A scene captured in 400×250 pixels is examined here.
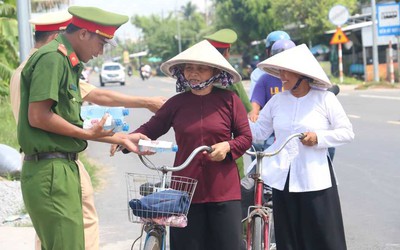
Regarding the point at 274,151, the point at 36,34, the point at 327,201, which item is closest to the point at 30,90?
the point at 36,34

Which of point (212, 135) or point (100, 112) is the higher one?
point (100, 112)

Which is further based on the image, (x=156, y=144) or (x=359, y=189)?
(x=359, y=189)

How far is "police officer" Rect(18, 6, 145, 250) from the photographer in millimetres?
3605

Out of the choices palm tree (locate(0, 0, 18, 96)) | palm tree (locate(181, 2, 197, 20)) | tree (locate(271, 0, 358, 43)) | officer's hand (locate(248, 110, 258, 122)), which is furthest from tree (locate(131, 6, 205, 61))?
officer's hand (locate(248, 110, 258, 122))

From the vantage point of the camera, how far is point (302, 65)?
452 centimetres

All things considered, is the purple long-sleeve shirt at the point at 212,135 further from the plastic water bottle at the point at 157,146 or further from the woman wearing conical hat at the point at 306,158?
the plastic water bottle at the point at 157,146

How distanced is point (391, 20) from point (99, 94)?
983 inches

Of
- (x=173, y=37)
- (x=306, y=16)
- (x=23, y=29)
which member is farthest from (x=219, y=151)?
(x=173, y=37)

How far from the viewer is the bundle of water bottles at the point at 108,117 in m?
3.67

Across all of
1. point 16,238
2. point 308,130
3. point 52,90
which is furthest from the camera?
point 16,238

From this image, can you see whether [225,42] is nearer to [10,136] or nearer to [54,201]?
[54,201]

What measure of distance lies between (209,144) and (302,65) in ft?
2.59

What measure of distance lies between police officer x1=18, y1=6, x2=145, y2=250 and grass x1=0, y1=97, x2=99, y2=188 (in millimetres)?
5529

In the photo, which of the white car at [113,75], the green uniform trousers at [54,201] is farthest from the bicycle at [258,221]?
the white car at [113,75]
